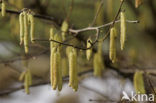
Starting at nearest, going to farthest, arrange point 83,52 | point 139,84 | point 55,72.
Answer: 1. point 55,72
2. point 139,84
3. point 83,52

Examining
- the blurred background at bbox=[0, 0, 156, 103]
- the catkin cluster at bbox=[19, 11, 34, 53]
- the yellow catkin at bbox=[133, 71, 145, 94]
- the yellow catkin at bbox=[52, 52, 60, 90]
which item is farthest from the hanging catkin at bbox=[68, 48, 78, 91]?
the blurred background at bbox=[0, 0, 156, 103]

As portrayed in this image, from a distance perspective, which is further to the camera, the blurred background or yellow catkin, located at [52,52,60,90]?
the blurred background

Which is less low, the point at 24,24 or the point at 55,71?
the point at 24,24

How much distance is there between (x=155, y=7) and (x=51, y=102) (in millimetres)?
1557

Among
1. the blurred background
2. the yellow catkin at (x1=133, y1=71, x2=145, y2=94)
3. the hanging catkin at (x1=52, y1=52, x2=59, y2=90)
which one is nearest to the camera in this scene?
the hanging catkin at (x1=52, y1=52, x2=59, y2=90)

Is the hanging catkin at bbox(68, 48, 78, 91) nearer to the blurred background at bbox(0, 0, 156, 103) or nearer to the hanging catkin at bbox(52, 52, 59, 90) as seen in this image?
the hanging catkin at bbox(52, 52, 59, 90)

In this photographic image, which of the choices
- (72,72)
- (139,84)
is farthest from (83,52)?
(72,72)

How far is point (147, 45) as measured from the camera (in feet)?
12.9

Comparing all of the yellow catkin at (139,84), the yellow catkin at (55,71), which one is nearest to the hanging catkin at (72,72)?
the yellow catkin at (55,71)

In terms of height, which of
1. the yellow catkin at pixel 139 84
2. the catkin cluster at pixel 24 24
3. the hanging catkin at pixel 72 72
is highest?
the catkin cluster at pixel 24 24

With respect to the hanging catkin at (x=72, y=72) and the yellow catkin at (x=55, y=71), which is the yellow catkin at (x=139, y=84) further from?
the yellow catkin at (x=55, y=71)

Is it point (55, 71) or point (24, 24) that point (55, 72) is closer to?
point (55, 71)

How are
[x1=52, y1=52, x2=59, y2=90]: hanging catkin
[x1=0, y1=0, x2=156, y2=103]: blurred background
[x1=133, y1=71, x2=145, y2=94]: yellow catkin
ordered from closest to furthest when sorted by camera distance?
[x1=52, y1=52, x2=59, y2=90]: hanging catkin < [x1=133, y1=71, x2=145, y2=94]: yellow catkin < [x1=0, y1=0, x2=156, y2=103]: blurred background

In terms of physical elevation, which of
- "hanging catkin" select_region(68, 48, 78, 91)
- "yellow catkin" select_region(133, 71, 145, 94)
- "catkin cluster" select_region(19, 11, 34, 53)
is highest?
"catkin cluster" select_region(19, 11, 34, 53)
